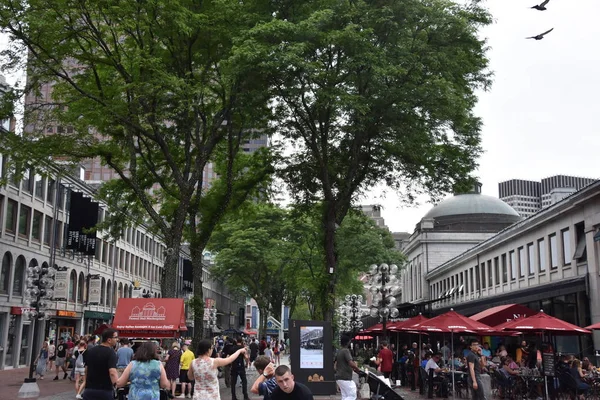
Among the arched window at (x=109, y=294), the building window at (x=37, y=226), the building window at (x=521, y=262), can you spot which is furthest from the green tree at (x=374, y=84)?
the arched window at (x=109, y=294)

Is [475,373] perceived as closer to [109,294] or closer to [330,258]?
[330,258]

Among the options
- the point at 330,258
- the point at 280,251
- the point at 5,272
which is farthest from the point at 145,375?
the point at 280,251

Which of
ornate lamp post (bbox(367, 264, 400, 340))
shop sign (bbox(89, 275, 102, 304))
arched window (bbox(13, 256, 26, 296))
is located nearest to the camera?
→ ornate lamp post (bbox(367, 264, 400, 340))

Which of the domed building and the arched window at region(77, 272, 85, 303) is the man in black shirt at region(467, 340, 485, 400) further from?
the domed building

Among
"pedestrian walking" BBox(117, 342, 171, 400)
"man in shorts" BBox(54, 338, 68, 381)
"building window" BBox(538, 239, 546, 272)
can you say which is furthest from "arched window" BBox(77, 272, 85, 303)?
"pedestrian walking" BBox(117, 342, 171, 400)

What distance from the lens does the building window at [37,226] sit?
136 feet

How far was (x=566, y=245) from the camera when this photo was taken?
3344 centimetres

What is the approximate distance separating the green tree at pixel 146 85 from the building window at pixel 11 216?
500 inches

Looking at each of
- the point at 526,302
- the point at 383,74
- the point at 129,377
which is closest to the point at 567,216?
the point at 526,302

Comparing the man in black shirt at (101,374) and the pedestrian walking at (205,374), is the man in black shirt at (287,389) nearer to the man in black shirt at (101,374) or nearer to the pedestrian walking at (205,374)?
the pedestrian walking at (205,374)

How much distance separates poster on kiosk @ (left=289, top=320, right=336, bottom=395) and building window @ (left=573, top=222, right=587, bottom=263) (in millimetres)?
18891

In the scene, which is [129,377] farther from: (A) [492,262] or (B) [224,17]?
(A) [492,262]

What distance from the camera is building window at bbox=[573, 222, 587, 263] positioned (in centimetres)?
3078

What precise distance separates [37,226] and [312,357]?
3075 centimetres
